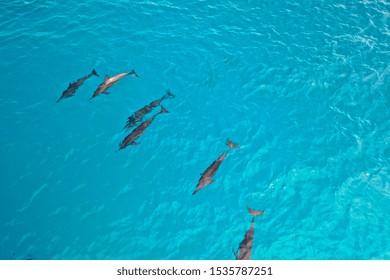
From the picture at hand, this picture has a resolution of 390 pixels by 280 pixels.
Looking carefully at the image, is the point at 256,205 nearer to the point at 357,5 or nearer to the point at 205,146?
the point at 205,146

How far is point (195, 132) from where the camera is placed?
13.3 metres

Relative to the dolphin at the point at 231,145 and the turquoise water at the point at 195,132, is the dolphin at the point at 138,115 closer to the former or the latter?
the turquoise water at the point at 195,132

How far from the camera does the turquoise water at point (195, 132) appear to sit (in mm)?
10961

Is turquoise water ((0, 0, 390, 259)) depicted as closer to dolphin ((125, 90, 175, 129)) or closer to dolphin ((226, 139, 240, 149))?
dolphin ((226, 139, 240, 149))

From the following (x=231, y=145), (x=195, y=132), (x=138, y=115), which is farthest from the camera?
(x=195, y=132)

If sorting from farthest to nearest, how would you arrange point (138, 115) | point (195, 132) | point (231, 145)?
point (195, 132)
point (231, 145)
point (138, 115)

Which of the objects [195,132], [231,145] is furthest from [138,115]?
[231,145]

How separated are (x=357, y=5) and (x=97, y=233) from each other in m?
19.2

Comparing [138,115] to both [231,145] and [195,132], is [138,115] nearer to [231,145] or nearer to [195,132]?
[195,132]

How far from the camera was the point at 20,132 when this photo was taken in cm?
1300

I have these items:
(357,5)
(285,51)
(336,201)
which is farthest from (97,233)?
(357,5)

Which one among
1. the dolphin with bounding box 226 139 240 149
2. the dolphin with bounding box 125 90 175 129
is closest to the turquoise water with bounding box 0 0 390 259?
the dolphin with bounding box 226 139 240 149

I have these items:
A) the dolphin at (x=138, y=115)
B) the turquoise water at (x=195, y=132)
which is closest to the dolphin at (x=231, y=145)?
the turquoise water at (x=195, y=132)

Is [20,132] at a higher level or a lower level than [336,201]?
higher
